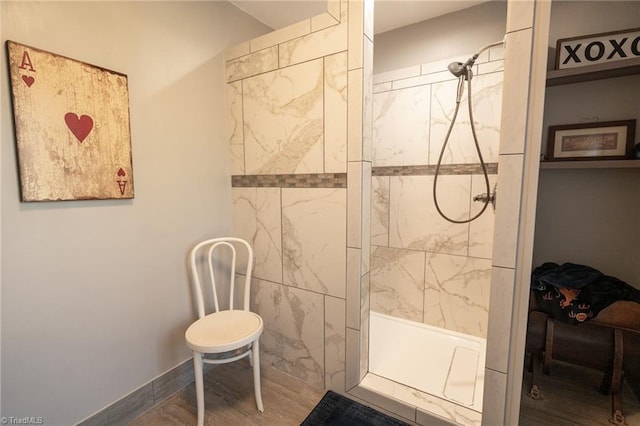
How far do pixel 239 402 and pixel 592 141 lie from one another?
266 cm

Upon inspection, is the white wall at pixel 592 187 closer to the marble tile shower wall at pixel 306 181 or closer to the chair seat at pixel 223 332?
the marble tile shower wall at pixel 306 181

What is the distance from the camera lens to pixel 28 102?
1127mm

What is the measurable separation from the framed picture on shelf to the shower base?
4.59ft

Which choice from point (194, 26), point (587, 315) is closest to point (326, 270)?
point (587, 315)

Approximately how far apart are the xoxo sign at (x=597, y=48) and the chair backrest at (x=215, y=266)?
89.9 inches

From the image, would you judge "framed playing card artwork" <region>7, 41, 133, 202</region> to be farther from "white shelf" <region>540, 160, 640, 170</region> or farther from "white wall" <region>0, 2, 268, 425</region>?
"white shelf" <region>540, 160, 640, 170</region>

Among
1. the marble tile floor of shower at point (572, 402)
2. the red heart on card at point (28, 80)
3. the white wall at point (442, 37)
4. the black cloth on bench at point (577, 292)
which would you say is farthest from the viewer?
the white wall at point (442, 37)

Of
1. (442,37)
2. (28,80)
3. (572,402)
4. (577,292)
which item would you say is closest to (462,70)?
(442,37)

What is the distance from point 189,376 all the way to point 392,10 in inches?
114

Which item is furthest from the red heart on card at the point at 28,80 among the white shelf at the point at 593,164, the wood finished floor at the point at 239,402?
the white shelf at the point at 593,164

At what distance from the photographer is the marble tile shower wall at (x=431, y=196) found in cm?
197

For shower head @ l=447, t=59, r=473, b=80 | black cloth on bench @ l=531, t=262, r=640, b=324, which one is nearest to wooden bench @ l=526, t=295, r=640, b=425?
black cloth on bench @ l=531, t=262, r=640, b=324

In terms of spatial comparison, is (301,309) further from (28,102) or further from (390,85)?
(390,85)

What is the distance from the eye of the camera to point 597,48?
1643 mm
